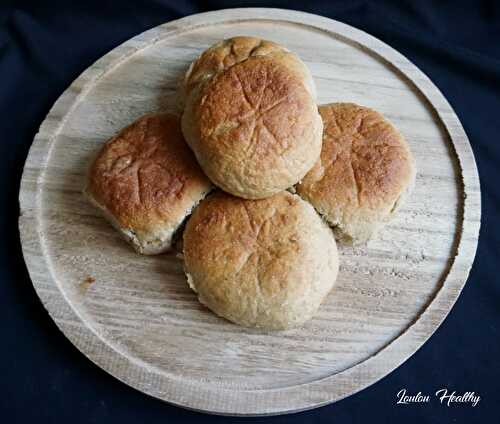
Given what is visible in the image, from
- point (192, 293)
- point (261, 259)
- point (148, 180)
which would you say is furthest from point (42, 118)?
point (261, 259)

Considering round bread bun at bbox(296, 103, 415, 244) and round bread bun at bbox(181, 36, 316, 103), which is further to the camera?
round bread bun at bbox(181, 36, 316, 103)

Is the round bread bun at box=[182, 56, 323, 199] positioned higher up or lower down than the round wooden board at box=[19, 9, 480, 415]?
higher up

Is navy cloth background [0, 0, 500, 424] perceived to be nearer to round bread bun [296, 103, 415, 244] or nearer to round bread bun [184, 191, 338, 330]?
round bread bun [184, 191, 338, 330]

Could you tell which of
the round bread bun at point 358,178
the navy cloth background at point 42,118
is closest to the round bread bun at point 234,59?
the round bread bun at point 358,178

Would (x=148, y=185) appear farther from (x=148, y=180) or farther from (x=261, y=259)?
(x=261, y=259)

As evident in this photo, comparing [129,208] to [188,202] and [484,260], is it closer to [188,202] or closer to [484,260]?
[188,202]

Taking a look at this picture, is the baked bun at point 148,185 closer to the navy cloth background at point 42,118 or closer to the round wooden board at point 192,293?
the round wooden board at point 192,293

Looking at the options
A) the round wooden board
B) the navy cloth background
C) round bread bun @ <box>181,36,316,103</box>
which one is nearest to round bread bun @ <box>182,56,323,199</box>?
round bread bun @ <box>181,36,316,103</box>
